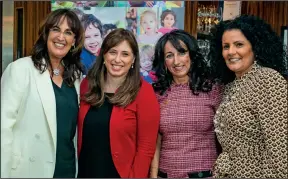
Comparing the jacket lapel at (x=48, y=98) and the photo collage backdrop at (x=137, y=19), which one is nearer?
the jacket lapel at (x=48, y=98)

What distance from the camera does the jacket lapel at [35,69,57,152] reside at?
2371 millimetres

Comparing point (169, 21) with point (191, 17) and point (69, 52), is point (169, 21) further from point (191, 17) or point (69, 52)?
point (69, 52)

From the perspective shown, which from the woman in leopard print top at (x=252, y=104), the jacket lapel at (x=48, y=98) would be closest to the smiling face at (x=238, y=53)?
the woman in leopard print top at (x=252, y=104)

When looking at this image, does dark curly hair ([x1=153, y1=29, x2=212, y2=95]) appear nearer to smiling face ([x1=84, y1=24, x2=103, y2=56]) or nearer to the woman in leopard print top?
the woman in leopard print top

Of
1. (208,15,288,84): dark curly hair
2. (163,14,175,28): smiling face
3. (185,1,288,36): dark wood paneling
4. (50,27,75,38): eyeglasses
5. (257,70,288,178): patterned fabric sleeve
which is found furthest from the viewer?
(185,1,288,36): dark wood paneling

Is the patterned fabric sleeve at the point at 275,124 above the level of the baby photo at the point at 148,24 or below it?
below

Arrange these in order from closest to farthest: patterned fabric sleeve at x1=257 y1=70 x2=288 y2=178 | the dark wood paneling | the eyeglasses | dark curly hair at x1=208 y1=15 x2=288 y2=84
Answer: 1. patterned fabric sleeve at x1=257 y1=70 x2=288 y2=178
2. dark curly hair at x1=208 y1=15 x2=288 y2=84
3. the eyeglasses
4. the dark wood paneling

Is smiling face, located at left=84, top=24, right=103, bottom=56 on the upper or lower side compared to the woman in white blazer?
upper

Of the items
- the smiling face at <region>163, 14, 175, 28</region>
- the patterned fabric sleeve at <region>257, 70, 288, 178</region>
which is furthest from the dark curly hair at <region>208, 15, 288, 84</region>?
the smiling face at <region>163, 14, 175, 28</region>

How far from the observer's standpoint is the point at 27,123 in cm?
234

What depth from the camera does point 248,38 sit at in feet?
7.86

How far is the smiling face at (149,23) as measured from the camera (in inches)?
159

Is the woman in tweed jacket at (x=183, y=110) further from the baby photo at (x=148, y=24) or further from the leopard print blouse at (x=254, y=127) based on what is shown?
the baby photo at (x=148, y=24)

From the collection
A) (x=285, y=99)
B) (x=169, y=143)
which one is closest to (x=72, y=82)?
(x=169, y=143)
